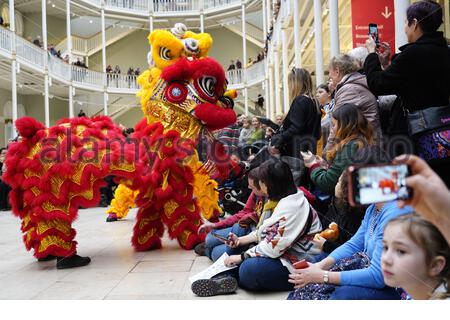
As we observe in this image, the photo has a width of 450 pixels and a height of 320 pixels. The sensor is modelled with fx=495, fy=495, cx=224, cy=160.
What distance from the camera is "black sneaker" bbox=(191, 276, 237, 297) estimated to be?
2.26 m

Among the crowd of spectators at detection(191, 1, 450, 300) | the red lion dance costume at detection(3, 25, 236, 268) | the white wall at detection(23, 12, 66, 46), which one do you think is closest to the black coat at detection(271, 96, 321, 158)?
the crowd of spectators at detection(191, 1, 450, 300)

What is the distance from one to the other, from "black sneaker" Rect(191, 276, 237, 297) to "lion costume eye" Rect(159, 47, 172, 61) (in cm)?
201

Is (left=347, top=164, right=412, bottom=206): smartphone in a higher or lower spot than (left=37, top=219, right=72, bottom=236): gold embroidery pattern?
higher

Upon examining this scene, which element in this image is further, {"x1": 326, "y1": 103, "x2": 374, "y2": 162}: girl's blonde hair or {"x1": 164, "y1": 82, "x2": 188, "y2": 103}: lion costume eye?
{"x1": 164, "y1": 82, "x2": 188, "y2": 103}: lion costume eye

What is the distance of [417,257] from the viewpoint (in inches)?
37.9

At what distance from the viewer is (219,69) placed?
12.2 feet

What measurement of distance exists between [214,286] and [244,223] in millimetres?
622

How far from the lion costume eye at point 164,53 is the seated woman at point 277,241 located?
1.79 meters

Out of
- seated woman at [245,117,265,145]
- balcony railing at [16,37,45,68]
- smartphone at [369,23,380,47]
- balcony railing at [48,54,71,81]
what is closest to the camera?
smartphone at [369,23,380,47]

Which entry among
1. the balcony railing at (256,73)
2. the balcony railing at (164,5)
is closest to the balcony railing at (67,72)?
the balcony railing at (164,5)

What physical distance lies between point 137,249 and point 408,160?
2.99 m

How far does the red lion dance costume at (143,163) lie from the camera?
2.96 metres

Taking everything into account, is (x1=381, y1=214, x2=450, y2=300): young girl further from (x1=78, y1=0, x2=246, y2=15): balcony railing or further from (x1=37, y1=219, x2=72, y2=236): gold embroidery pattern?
(x1=78, y1=0, x2=246, y2=15): balcony railing

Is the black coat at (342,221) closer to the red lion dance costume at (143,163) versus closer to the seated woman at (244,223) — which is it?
the seated woman at (244,223)
